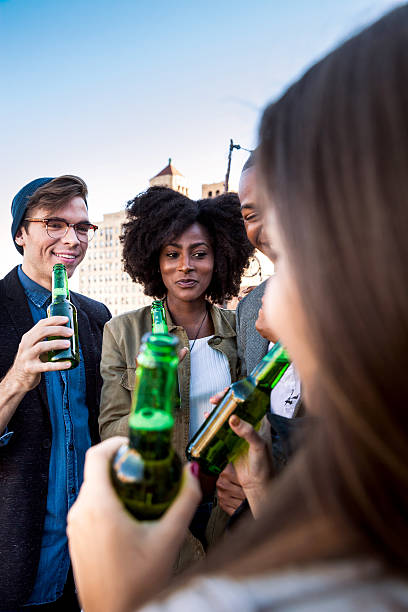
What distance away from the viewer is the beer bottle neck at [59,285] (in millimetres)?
2053

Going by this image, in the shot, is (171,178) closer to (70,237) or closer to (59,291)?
(70,237)

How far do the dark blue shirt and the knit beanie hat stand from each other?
0.49 metres

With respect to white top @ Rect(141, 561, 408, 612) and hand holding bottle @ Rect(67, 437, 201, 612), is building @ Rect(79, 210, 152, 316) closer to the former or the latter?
hand holding bottle @ Rect(67, 437, 201, 612)

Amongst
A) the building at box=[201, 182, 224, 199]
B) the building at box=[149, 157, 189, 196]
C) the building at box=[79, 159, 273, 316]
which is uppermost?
the building at box=[149, 157, 189, 196]

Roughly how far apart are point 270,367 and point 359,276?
3.29ft

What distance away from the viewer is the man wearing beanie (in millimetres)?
1859

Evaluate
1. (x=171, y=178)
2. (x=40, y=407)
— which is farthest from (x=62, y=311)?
(x=171, y=178)

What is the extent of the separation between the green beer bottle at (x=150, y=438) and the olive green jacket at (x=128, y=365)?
1.11 m

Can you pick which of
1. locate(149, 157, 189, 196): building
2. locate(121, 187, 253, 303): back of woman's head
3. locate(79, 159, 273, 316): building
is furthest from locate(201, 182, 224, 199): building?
locate(121, 187, 253, 303): back of woman's head

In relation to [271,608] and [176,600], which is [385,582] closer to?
[271,608]

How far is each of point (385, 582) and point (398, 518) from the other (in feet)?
0.26

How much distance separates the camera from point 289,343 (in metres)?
0.71

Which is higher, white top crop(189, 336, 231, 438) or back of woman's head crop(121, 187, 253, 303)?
back of woman's head crop(121, 187, 253, 303)

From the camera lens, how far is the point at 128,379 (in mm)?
2064
